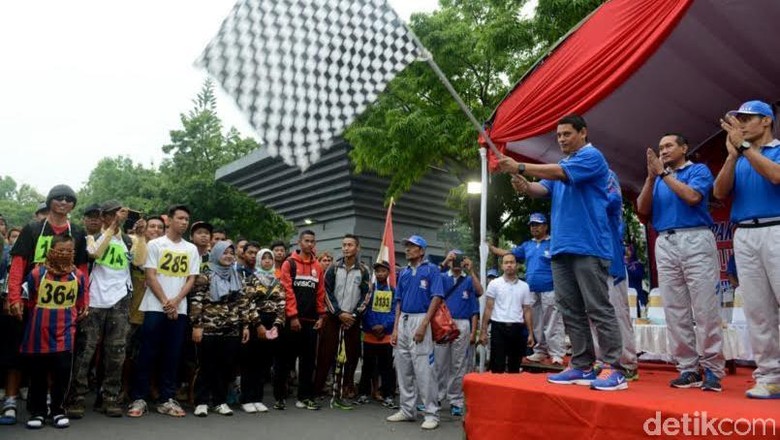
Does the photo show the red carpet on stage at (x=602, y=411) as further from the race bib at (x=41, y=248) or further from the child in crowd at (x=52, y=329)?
the race bib at (x=41, y=248)

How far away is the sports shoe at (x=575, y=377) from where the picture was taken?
3598 mm

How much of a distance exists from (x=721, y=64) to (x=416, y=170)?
333 inches

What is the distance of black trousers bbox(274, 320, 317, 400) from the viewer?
23.3 feet

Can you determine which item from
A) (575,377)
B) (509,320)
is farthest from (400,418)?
(575,377)

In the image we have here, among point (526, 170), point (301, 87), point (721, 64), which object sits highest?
point (721, 64)

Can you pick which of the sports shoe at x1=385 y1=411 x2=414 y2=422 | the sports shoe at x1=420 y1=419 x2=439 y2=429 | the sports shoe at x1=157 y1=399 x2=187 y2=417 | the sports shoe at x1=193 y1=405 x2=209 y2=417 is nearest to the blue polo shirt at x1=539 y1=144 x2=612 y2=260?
the sports shoe at x1=420 y1=419 x2=439 y2=429

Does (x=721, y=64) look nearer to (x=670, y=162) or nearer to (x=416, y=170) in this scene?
(x=670, y=162)

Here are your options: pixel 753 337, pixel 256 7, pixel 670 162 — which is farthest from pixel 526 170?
pixel 256 7

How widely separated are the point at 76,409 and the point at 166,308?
48.2 inches

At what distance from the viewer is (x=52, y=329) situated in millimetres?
5113

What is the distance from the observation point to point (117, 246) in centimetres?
596

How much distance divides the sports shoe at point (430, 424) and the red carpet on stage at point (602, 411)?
7.90ft

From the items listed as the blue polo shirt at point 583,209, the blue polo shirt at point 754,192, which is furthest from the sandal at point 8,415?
the blue polo shirt at point 754,192

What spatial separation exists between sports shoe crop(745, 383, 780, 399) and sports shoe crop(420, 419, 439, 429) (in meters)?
3.50
